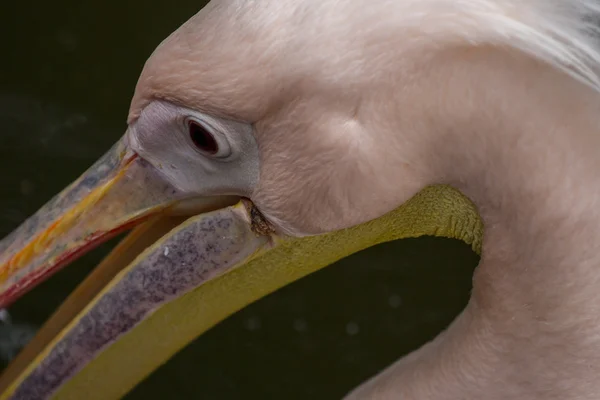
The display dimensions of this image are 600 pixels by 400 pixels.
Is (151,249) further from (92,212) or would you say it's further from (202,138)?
(202,138)

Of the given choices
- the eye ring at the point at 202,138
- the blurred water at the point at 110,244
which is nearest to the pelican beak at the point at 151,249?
the eye ring at the point at 202,138

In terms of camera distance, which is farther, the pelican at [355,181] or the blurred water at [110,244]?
the blurred water at [110,244]

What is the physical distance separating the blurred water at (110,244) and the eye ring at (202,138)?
1606mm

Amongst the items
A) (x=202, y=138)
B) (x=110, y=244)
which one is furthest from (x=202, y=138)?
(x=110, y=244)

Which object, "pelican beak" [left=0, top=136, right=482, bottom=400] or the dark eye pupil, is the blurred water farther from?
the dark eye pupil

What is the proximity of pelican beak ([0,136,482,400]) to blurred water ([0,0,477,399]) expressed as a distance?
48.6 inches

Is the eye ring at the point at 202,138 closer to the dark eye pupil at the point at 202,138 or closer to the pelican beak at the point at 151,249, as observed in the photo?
the dark eye pupil at the point at 202,138

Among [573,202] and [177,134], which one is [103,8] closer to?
[177,134]

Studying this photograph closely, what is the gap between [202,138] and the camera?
1440 mm

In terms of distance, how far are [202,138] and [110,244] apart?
172 cm

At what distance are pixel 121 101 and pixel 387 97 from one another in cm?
216

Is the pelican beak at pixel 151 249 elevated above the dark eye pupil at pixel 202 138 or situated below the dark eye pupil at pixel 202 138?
below

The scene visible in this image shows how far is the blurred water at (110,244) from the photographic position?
9.56 ft

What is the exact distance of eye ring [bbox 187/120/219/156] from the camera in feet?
4.65
